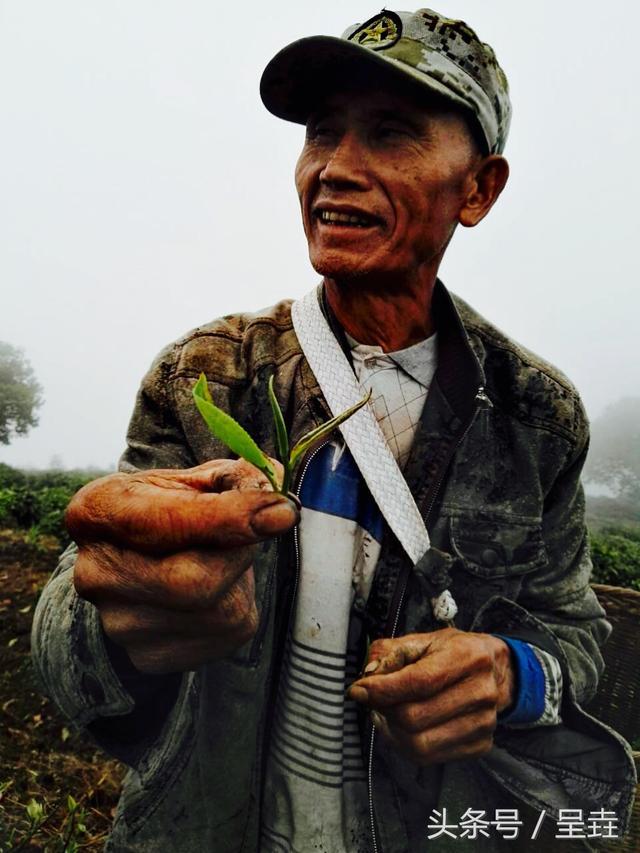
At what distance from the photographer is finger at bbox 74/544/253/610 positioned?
1.77 feet

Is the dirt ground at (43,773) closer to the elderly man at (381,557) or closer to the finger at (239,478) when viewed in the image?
the elderly man at (381,557)

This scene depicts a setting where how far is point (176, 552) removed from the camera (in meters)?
0.54

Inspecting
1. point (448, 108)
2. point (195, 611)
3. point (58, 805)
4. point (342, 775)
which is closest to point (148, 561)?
point (195, 611)

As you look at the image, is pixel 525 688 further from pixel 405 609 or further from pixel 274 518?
pixel 274 518

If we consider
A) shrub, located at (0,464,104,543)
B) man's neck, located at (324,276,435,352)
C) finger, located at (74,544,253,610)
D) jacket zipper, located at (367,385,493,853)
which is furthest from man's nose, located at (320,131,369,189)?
shrub, located at (0,464,104,543)

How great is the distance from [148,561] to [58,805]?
1257 millimetres

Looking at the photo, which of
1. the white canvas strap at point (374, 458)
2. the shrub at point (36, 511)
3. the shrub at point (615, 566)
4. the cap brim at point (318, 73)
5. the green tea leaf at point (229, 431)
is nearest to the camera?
the green tea leaf at point (229, 431)

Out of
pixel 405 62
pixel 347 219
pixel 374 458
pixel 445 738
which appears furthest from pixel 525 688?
pixel 405 62

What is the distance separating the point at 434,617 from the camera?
840mm

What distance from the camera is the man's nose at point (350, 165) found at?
0.75 m

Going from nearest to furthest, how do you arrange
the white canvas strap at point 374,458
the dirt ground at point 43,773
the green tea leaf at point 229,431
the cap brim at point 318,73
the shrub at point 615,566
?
1. the green tea leaf at point 229,431
2. the cap brim at point 318,73
3. the white canvas strap at point 374,458
4. the dirt ground at point 43,773
5. the shrub at point 615,566

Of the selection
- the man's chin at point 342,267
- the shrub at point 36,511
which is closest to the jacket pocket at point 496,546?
the man's chin at point 342,267

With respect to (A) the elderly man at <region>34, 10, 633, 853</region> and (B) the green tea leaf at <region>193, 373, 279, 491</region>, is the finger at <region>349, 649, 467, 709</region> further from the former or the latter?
(B) the green tea leaf at <region>193, 373, 279, 491</region>

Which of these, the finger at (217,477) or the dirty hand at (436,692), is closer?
the finger at (217,477)
